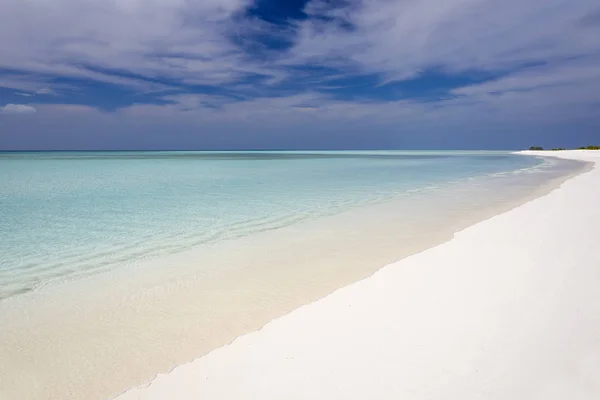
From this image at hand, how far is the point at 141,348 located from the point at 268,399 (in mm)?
1653

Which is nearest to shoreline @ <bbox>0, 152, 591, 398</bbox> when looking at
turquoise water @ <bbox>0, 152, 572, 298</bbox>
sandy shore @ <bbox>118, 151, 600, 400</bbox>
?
sandy shore @ <bbox>118, 151, 600, 400</bbox>

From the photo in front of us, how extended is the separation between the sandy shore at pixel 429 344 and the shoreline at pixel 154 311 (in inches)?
17.4

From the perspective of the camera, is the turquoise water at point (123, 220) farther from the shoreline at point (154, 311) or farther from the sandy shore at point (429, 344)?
the sandy shore at point (429, 344)

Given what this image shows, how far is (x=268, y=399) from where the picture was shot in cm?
231

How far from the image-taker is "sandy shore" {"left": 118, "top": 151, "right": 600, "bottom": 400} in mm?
2367

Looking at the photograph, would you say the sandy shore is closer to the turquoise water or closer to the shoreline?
the shoreline

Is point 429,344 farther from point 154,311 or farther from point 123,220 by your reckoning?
point 123,220

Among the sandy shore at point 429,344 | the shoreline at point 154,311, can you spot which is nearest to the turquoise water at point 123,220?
the shoreline at point 154,311

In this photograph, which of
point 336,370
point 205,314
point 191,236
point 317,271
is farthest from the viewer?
point 191,236

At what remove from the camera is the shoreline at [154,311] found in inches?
123

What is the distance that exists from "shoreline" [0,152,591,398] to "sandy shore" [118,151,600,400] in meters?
0.44

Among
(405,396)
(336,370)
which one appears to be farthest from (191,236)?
(405,396)

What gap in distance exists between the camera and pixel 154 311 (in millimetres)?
4090

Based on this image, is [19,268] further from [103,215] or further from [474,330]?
[474,330]
